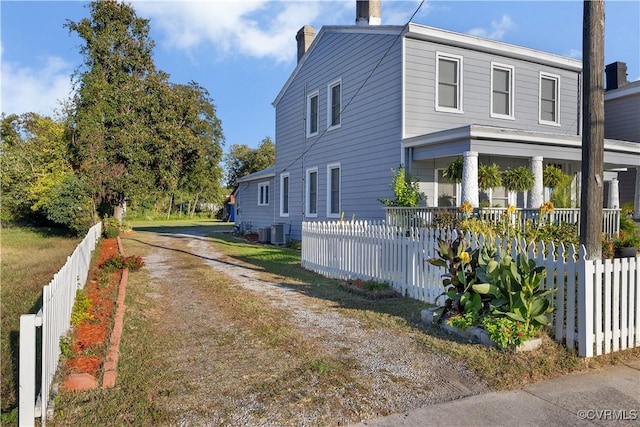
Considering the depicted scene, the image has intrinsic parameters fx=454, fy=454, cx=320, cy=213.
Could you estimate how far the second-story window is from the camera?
1752 cm

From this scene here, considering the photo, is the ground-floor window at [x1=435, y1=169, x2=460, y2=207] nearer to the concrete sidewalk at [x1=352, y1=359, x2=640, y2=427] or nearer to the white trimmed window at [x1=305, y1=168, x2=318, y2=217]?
the white trimmed window at [x1=305, y1=168, x2=318, y2=217]

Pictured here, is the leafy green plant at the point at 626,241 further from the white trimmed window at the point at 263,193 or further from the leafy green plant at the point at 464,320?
the white trimmed window at the point at 263,193

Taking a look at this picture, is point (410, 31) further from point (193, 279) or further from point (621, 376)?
point (621, 376)

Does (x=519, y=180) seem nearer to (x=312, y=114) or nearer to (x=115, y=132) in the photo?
(x=312, y=114)

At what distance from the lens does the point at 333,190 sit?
53.3ft

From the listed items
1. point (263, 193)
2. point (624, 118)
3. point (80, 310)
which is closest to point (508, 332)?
point (80, 310)

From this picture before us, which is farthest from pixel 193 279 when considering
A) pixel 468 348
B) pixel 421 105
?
pixel 421 105

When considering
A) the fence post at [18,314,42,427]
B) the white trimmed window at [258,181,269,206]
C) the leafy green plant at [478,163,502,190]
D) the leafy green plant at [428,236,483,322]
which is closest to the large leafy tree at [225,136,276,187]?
the white trimmed window at [258,181,269,206]

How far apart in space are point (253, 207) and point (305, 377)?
20450mm

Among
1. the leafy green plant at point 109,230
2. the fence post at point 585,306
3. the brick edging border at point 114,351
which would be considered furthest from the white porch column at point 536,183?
the leafy green plant at point 109,230

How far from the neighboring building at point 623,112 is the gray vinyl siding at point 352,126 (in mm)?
9628

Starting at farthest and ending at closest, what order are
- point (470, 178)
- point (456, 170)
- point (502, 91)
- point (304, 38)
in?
point (304, 38) → point (502, 91) → point (456, 170) → point (470, 178)

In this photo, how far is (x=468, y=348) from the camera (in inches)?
195

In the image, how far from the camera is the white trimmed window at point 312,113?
17.5 metres
